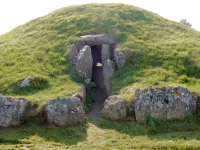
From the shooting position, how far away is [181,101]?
1656 centimetres

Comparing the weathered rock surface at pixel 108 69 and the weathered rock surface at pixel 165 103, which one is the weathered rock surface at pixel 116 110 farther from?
the weathered rock surface at pixel 108 69

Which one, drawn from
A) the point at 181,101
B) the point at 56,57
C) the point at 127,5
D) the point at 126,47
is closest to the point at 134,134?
the point at 181,101

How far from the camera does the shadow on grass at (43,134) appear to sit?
14.9 meters

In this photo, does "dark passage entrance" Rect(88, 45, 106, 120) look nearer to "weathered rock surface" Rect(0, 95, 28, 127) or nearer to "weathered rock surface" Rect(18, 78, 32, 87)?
"weathered rock surface" Rect(0, 95, 28, 127)

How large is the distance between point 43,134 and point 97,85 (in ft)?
34.1

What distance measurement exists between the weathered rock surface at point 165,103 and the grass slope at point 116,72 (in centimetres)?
59

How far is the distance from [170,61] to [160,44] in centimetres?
385

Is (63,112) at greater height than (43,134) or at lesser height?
greater

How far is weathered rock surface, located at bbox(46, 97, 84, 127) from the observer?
660 inches

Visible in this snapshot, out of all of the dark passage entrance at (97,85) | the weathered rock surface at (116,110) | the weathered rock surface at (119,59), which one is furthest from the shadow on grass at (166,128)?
the weathered rock surface at (119,59)

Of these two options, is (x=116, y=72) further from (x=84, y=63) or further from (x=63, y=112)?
(x=63, y=112)

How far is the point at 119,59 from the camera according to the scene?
2452 cm

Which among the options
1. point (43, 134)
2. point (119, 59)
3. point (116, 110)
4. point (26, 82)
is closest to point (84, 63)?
point (119, 59)

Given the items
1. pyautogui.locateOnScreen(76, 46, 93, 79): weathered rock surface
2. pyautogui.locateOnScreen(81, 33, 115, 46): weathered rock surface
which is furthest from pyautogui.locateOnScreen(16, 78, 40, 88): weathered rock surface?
pyautogui.locateOnScreen(81, 33, 115, 46): weathered rock surface
